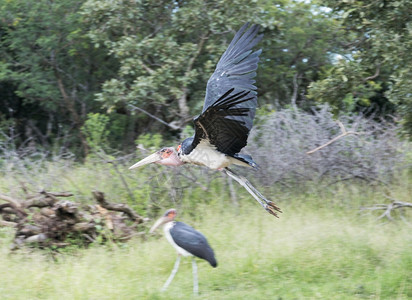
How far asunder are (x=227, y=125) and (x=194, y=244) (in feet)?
4.13

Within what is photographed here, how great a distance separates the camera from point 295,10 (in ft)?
35.6

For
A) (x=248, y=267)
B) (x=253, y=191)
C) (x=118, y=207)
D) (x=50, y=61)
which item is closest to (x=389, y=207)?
(x=248, y=267)

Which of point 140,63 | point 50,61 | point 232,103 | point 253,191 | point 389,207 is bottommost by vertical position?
point 389,207

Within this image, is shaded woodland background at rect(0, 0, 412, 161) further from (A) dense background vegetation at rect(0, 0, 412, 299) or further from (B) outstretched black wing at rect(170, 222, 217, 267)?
(B) outstretched black wing at rect(170, 222, 217, 267)

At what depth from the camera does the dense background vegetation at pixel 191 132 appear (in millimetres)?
5500

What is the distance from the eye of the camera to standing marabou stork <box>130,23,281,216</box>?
168 inches

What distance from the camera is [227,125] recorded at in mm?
4430

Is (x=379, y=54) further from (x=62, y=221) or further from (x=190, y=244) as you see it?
(x=62, y=221)

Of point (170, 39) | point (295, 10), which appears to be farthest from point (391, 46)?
point (295, 10)

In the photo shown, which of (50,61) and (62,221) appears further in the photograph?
(50,61)

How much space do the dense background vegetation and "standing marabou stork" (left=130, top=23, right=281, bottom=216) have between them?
1.18 metres

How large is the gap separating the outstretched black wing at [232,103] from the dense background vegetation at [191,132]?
4.71ft

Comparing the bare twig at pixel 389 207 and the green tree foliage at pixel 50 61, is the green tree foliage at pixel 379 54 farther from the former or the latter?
the green tree foliage at pixel 50 61

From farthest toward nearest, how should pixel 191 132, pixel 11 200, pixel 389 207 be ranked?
pixel 191 132
pixel 389 207
pixel 11 200
